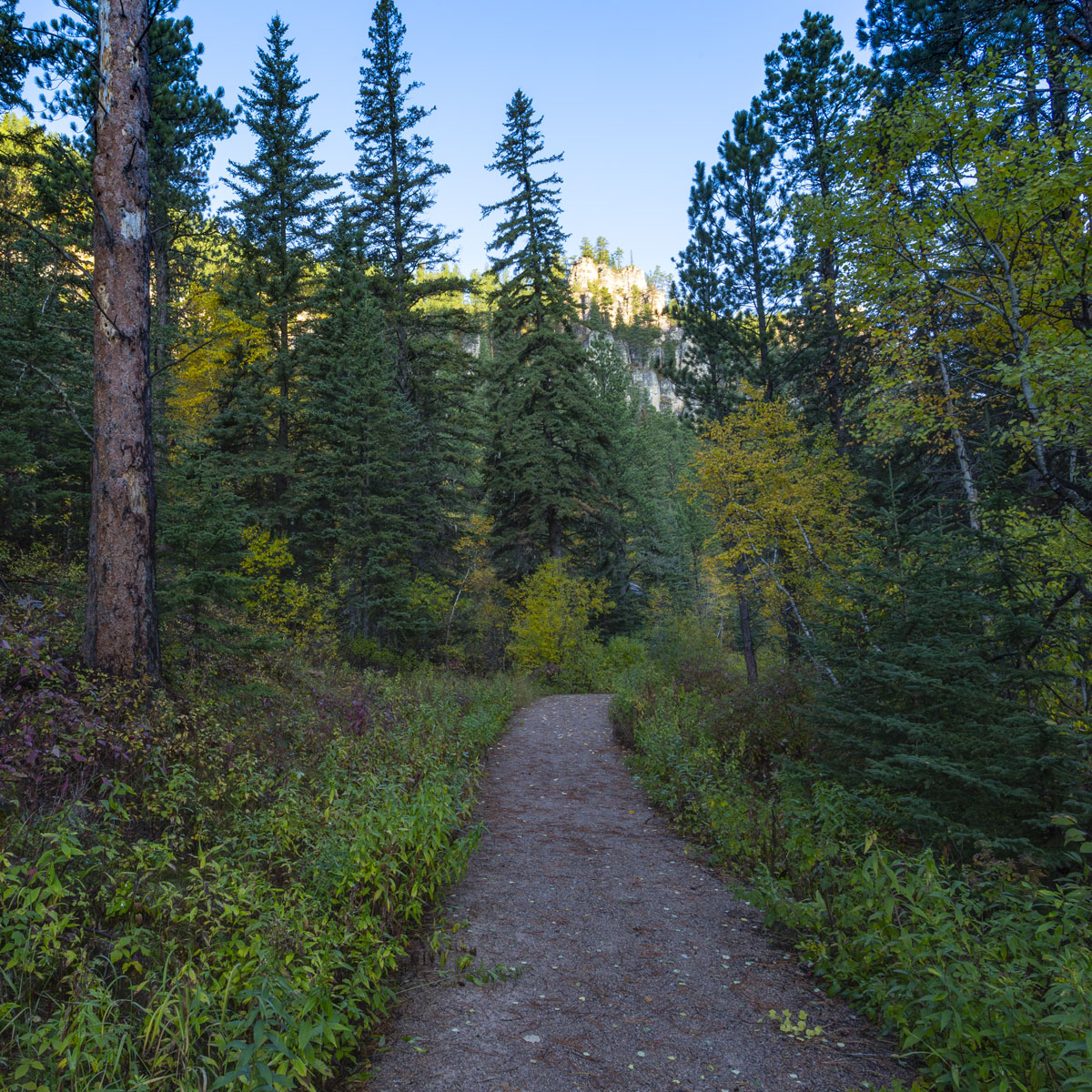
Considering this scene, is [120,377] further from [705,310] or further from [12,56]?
[705,310]

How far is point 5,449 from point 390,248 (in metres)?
14.3

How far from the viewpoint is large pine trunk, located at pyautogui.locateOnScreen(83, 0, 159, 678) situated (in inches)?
201

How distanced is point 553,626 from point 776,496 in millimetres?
9903

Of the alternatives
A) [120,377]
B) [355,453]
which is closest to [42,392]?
[355,453]

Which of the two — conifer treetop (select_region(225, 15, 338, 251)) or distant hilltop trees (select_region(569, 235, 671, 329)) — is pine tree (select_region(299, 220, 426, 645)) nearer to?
conifer treetop (select_region(225, 15, 338, 251))

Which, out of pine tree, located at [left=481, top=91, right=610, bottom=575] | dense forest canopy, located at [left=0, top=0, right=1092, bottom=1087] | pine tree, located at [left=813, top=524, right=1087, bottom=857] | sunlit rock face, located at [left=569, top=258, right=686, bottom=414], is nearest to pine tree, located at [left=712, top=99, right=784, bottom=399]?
dense forest canopy, located at [left=0, top=0, right=1092, bottom=1087]

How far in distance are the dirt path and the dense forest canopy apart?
1666mm

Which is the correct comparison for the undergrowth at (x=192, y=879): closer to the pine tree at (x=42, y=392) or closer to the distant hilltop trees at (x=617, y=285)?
the pine tree at (x=42, y=392)

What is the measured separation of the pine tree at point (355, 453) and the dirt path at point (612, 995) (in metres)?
12.1

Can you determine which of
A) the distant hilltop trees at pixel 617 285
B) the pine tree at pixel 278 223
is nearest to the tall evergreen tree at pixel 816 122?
the pine tree at pixel 278 223

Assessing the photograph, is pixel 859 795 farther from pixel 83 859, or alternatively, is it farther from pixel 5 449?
pixel 5 449

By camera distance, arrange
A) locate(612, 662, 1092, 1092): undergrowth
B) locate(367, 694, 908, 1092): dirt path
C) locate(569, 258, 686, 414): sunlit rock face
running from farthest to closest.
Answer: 1. locate(569, 258, 686, 414): sunlit rock face
2. locate(367, 694, 908, 1092): dirt path
3. locate(612, 662, 1092, 1092): undergrowth

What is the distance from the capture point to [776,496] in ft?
42.5

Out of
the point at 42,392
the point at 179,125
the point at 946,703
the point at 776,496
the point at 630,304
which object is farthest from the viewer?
the point at 630,304
